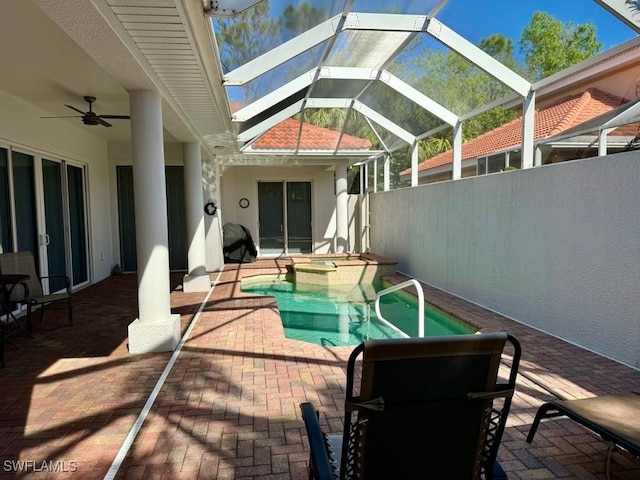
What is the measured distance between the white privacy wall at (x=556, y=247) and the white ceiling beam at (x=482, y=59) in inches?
44.3

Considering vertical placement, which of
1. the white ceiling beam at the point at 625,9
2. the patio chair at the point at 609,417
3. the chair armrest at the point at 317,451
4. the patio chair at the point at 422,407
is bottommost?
the patio chair at the point at 609,417

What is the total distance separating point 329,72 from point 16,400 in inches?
233

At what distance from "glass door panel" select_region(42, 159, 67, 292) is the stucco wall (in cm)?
28

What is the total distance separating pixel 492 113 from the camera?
685cm

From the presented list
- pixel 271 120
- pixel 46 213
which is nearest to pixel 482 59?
pixel 271 120

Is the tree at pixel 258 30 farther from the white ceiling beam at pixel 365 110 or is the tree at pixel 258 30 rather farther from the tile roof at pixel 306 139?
the tile roof at pixel 306 139

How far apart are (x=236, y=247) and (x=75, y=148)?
506 cm

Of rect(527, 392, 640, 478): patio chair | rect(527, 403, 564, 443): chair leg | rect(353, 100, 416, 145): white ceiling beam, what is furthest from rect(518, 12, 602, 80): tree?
rect(527, 403, 564, 443): chair leg

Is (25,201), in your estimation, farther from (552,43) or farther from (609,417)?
(552,43)

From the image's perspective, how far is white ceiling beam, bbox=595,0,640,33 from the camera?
3.53 m

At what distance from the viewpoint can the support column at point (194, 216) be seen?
7559 mm

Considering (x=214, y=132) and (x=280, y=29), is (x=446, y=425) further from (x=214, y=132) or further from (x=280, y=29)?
(x=214, y=132)

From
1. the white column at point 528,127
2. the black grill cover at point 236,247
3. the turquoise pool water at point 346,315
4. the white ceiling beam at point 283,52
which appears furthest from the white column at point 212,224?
the white column at point 528,127

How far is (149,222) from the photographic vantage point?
4.28 metres
